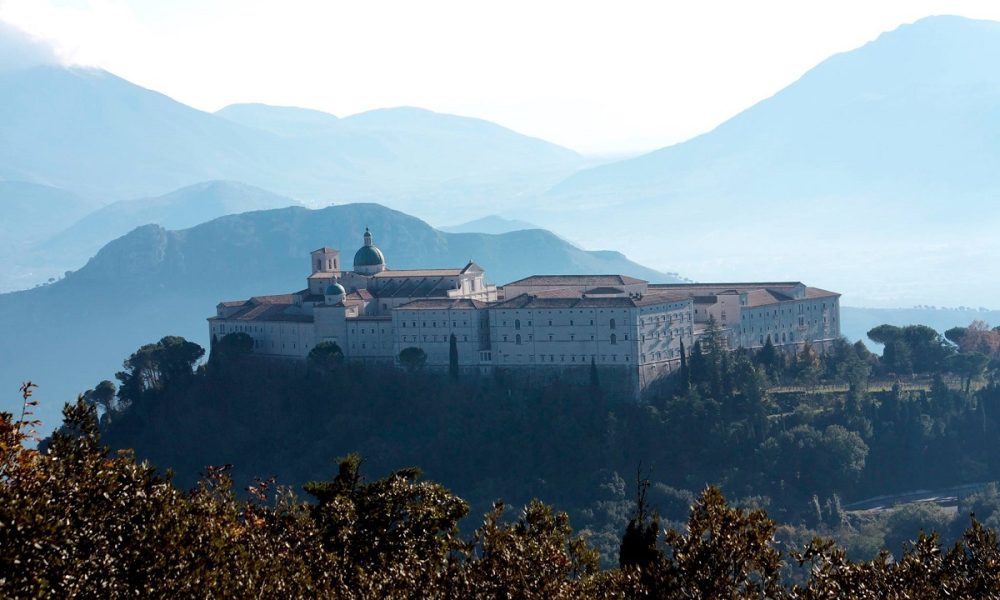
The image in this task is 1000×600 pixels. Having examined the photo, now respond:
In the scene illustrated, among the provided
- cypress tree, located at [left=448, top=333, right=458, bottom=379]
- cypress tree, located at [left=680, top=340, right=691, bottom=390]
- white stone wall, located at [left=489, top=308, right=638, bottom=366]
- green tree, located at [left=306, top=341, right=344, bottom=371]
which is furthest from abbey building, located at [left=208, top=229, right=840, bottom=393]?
green tree, located at [left=306, top=341, right=344, bottom=371]

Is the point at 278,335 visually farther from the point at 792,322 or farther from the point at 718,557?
the point at 718,557

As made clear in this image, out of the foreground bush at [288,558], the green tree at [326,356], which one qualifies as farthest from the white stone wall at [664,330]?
the foreground bush at [288,558]

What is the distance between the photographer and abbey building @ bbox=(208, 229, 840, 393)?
7406 cm

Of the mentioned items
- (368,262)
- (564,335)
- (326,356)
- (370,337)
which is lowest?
(326,356)

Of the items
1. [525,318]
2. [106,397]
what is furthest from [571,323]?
[106,397]

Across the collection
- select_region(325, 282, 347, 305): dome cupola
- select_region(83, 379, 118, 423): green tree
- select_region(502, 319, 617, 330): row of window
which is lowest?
select_region(83, 379, 118, 423): green tree

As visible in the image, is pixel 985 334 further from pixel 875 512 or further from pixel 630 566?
pixel 630 566

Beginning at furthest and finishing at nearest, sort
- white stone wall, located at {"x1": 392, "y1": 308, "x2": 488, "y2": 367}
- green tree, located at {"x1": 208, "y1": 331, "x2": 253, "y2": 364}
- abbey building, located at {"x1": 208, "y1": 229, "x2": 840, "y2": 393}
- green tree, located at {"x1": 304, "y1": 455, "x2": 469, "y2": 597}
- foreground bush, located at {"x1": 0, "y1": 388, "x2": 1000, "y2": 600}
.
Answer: green tree, located at {"x1": 208, "y1": 331, "x2": 253, "y2": 364}
white stone wall, located at {"x1": 392, "y1": 308, "x2": 488, "y2": 367}
abbey building, located at {"x1": 208, "y1": 229, "x2": 840, "y2": 393}
green tree, located at {"x1": 304, "y1": 455, "x2": 469, "y2": 597}
foreground bush, located at {"x1": 0, "y1": 388, "x2": 1000, "y2": 600}

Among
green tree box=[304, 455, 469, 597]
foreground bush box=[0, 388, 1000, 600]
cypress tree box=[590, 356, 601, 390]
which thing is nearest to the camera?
foreground bush box=[0, 388, 1000, 600]

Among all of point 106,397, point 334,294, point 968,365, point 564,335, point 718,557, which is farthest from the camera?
point 106,397

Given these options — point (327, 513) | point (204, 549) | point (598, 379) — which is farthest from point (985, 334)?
point (204, 549)

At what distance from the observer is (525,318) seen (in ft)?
245

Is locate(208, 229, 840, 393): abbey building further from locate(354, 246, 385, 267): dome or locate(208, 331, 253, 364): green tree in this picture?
locate(208, 331, 253, 364): green tree

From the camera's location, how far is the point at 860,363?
80.4 m
